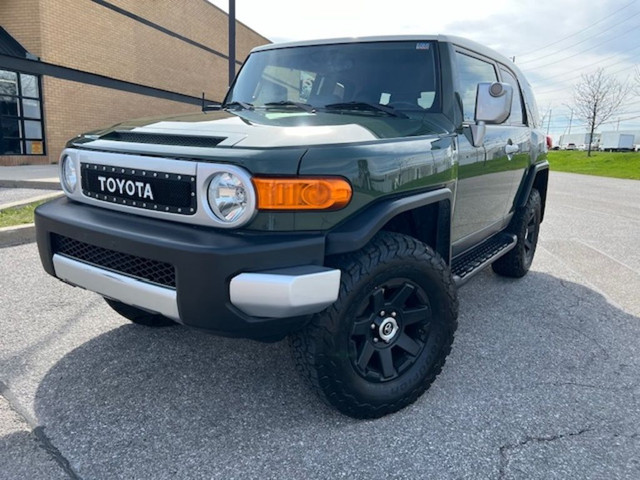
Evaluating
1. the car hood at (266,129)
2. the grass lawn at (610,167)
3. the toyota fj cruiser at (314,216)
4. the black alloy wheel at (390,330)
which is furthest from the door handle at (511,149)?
the grass lawn at (610,167)

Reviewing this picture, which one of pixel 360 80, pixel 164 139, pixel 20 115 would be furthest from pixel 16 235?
pixel 20 115

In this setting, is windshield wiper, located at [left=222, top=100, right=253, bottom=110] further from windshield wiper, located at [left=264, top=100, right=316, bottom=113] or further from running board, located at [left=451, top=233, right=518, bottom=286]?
running board, located at [left=451, top=233, right=518, bottom=286]

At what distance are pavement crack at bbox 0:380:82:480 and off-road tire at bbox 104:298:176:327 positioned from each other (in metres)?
0.75

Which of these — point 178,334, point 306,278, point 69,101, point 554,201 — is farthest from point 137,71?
point 306,278

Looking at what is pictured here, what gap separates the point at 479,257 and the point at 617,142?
230 ft

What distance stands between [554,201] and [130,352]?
11.1 m

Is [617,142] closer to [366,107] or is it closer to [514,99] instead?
[514,99]

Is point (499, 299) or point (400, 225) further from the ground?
point (400, 225)

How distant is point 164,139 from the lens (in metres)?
2.26

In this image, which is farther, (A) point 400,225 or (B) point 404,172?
(A) point 400,225

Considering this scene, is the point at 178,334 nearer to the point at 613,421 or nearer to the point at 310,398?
the point at 310,398

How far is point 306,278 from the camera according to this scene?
1.91 metres

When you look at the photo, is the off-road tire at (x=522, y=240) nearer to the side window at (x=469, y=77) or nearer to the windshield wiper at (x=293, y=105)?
the side window at (x=469, y=77)

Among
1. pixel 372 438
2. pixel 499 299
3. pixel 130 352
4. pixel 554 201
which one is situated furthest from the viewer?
pixel 554 201
